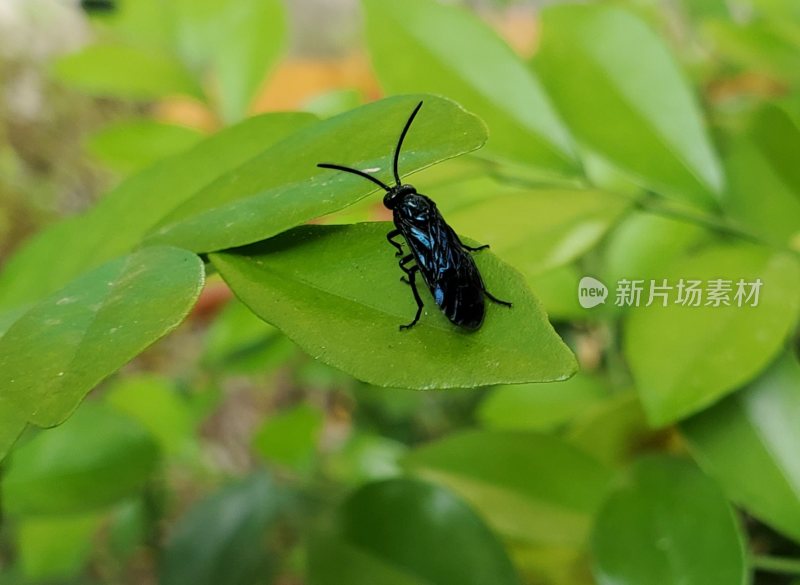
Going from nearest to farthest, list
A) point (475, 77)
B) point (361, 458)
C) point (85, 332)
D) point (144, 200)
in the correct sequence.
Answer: point (85, 332)
point (144, 200)
point (475, 77)
point (361, 458)

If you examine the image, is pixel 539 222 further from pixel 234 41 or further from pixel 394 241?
pixel 234 41

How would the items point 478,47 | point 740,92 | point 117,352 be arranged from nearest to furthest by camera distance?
point 117,352
point 478,47
point 740,92

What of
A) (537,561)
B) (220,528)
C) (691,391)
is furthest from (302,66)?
(691,391)

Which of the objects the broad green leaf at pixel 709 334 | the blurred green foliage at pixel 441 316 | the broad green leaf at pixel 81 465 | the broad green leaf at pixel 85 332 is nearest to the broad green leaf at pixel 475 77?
the blurred green foliage at pixel 441 316

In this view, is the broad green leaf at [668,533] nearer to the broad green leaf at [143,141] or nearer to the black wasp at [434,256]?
the black wasp at [434,256]

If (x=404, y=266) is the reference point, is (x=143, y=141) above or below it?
below

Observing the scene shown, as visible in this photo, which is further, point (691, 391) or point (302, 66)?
point (302, 66)

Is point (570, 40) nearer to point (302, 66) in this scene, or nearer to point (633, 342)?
point (633, 342)

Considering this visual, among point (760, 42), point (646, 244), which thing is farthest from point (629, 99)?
point (760, 42)
